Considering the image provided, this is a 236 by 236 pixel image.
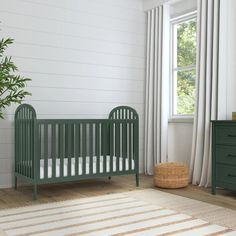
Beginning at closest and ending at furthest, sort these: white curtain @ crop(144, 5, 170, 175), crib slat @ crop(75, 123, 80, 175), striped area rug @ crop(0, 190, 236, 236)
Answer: striped area rug @ crop(0, 190, 236, 236) → crib slat @ crop(75, 123, 80, 175) → white curtain @ crop(144, 5, 170, 175)

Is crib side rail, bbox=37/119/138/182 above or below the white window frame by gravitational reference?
below

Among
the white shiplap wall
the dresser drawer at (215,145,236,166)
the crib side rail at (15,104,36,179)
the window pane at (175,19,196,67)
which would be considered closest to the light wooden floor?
the crib side rail at (15,104,36,179)

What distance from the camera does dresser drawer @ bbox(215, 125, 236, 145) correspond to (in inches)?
117

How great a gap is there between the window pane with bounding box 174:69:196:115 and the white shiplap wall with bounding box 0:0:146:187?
48cm

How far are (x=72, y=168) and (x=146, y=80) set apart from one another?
1.71 m

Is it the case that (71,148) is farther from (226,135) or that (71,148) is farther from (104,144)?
(226,135)

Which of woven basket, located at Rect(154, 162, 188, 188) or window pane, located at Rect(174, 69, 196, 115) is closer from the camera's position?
woven basket, located at Rect(154, 162, 188, 188)

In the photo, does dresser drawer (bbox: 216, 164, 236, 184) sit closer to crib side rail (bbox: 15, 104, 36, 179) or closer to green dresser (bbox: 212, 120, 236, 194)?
green dresser (bbox: 212, 120, 236, 194)

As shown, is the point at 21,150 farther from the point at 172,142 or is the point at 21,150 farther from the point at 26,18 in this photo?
the point at 172,142

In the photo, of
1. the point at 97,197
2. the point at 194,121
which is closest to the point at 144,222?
the point at 97,197

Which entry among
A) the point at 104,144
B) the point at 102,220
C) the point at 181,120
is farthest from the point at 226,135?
the point at 102,220

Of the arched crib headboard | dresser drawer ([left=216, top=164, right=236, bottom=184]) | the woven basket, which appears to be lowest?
the woven basket

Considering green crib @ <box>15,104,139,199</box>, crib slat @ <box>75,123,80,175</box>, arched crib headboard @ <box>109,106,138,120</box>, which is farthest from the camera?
arched crib headboard @ <box>109,106,138,120</box>

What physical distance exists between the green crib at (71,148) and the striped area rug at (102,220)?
39 centimetres
